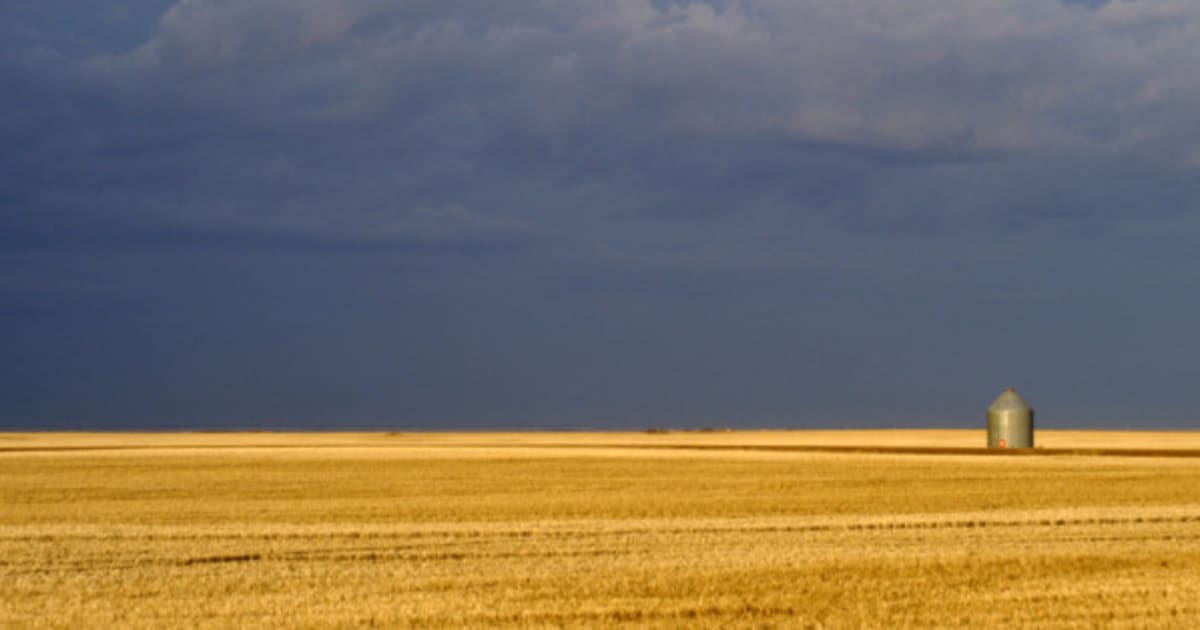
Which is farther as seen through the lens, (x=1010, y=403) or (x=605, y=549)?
(x=1010, y=403)

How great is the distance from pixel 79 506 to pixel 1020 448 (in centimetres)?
4541

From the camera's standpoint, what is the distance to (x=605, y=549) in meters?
24.7

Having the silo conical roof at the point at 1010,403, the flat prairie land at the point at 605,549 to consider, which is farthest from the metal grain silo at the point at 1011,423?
the flat prairie land at the point at 605,549

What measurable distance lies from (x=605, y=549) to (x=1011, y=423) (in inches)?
1879

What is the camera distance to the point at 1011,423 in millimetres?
68500

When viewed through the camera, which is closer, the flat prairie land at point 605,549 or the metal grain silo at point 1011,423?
the flat prairie land at point 605,549

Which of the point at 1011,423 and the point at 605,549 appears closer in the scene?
the point at 605,549

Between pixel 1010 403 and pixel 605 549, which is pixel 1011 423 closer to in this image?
pixel 1010 403

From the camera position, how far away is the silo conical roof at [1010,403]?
68.6m

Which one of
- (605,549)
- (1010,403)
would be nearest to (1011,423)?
(1010,403)

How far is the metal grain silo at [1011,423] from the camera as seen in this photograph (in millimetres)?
68312

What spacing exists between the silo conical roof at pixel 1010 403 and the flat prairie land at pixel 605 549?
825 inches

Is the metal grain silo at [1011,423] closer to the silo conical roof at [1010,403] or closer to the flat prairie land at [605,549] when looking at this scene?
the silo conical roof at [1010,403]

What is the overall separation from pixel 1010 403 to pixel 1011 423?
98 centimetres
